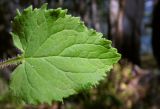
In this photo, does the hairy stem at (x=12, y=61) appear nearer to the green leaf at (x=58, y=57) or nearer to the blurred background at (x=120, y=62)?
the green leaf at (x=58, y=57)

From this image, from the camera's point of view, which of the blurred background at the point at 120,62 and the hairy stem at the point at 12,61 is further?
the blurred background at the point at 120,62

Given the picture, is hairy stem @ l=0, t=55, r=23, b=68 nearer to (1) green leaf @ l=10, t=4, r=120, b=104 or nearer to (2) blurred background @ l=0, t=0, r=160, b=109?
(1) green leaf @ l=10, t=4, r=120, b=104

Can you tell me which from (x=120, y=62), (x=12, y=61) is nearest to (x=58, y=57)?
(x=12, y=61)

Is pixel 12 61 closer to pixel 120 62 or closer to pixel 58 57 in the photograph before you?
pixel 58 57

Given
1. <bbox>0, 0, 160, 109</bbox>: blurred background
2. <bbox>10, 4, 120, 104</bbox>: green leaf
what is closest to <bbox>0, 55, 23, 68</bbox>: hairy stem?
<bbox>10, 4, 120, 104</bbox>: green leaf

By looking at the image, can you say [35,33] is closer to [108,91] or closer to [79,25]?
[79,25]

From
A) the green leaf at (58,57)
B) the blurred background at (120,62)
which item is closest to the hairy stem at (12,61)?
the green leaf at (58,57)
